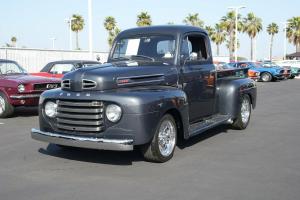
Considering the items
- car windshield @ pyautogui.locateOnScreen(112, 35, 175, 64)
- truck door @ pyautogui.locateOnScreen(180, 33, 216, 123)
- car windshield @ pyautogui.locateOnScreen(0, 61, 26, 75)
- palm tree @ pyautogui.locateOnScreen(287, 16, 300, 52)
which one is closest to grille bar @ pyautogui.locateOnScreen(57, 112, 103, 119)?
car windshield @ pyautogui.locateOnScreen(112, 35, 175, 64)

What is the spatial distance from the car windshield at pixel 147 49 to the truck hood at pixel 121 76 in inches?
9.9

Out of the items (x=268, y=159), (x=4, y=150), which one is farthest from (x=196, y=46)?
(x=4, y=150)

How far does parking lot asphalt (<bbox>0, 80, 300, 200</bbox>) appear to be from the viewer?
5020mm

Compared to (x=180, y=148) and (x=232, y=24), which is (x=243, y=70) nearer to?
(x=180, y=148)

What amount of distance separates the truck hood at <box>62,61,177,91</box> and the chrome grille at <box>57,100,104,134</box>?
0.25 meters

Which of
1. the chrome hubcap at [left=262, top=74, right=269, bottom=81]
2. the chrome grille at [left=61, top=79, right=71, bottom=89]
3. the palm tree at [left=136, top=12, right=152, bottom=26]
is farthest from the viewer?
the palm tree at [left=136, top=12, right=152, bottom=26]

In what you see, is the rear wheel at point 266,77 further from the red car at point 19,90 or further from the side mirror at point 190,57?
the side mirror at point 190,57

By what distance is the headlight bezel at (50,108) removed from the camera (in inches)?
254

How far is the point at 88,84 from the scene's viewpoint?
6.15m

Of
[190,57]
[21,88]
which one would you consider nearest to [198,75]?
[190,57]

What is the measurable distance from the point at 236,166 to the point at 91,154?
2314 mm

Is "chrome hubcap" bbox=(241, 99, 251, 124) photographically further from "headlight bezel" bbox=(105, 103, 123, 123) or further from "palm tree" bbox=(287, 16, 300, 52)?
"palm tree" bbox=(287, 16, 300, 52)

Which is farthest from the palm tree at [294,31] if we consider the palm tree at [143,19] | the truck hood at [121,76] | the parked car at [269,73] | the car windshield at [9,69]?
the truck hood at [121,76]

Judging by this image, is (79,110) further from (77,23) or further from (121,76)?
(77,23)
